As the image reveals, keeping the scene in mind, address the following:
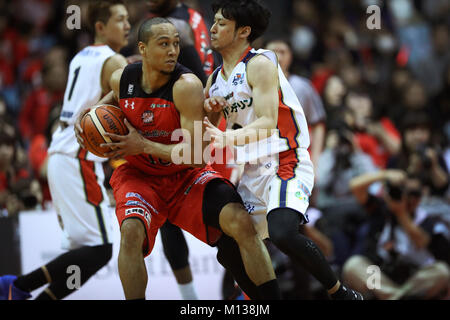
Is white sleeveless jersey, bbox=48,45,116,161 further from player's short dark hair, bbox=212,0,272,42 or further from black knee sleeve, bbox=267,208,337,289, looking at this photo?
black knee sleeve, bbox=267,208,337,289

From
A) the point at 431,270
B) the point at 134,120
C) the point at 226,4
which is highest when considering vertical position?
the point at 226,4

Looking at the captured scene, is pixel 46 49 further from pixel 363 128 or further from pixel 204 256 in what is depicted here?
pixel 204 256

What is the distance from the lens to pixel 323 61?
11.8 m

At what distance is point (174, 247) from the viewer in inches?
215

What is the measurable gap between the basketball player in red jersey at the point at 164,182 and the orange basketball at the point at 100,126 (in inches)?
2.5

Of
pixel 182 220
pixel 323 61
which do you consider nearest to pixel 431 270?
pixel 182 220

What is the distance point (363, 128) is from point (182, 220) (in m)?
5.07

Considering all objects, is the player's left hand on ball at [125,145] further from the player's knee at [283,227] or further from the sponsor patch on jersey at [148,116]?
the player's knee at [283,227]

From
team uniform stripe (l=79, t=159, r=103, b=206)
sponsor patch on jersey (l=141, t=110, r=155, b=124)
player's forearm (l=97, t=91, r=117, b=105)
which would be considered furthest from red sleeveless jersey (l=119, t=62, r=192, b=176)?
team uniform stripe (l=79, t=159, r=103, b=206)

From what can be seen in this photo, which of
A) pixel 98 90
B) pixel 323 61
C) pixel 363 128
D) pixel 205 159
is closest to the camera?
pixel 205 159

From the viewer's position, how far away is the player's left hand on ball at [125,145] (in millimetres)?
4234

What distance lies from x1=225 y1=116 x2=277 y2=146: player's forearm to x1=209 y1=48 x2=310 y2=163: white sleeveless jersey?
0.29 meters

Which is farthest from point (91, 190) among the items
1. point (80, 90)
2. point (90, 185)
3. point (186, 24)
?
point (186, 24)

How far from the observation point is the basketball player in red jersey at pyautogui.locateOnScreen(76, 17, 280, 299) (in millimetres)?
4230
